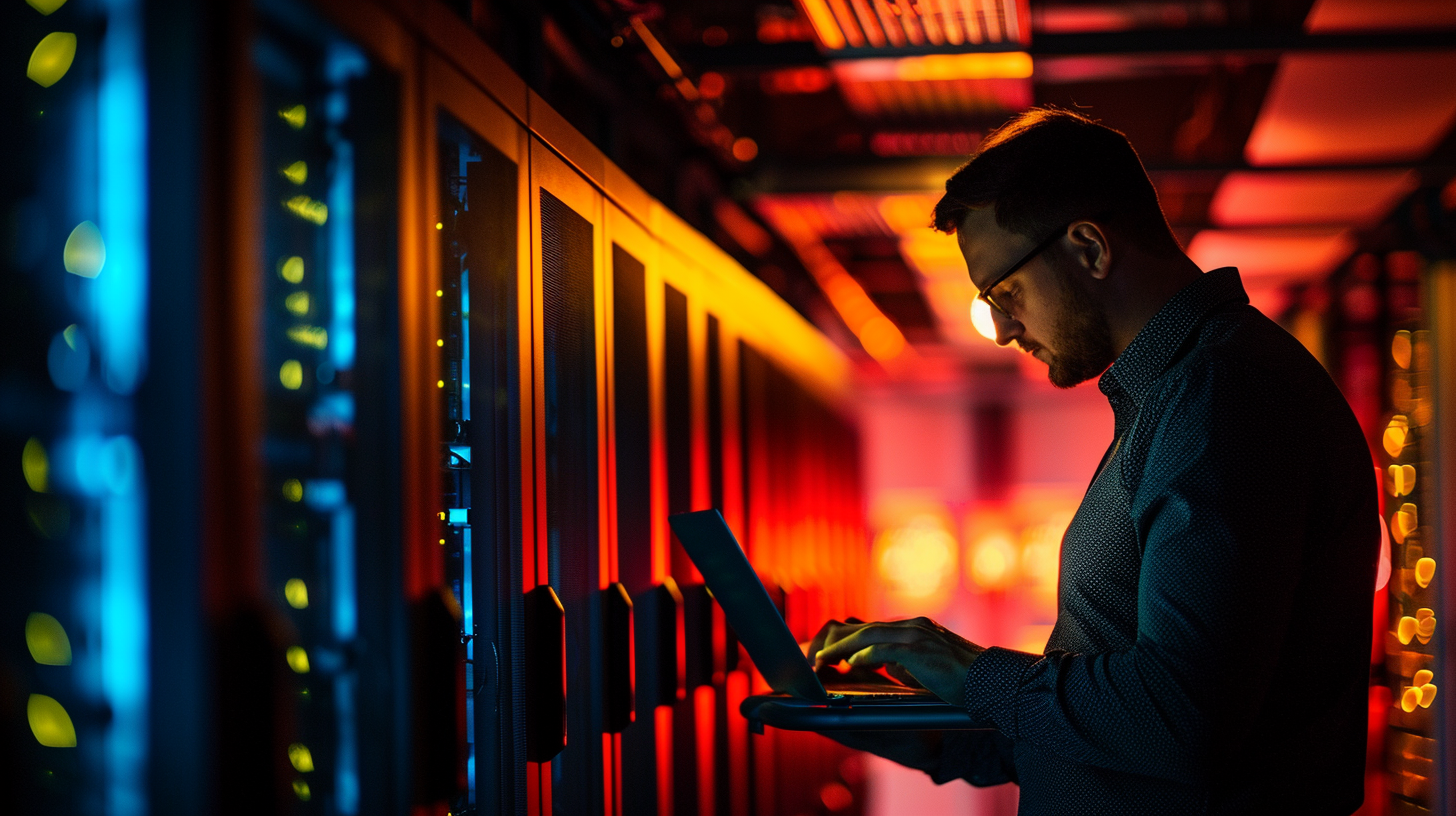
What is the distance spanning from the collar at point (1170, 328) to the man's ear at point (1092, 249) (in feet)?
0.28

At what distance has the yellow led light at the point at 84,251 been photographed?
1003 millimetres

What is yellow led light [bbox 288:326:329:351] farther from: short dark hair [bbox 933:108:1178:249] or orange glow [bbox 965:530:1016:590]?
orange glow [bbox 965:530:1016:590]

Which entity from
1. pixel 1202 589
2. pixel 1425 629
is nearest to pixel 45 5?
pixel 1202 589

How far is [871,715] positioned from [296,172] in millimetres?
933

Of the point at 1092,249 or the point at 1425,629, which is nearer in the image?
the point at 1092,249

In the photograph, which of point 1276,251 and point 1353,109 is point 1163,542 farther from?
point 1276,251

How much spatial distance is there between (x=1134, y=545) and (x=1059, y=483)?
916 centimetres

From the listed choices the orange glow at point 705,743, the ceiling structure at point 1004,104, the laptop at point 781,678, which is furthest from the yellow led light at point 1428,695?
the laptop at point 781,678

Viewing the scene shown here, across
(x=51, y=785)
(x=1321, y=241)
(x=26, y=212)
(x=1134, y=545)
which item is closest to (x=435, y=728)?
(x=51, y=785)

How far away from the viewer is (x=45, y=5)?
1012mm

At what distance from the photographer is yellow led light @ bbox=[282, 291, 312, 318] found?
1.26m

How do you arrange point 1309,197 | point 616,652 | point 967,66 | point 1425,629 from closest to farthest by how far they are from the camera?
point 616,652 → point 967,66 → point 1309,197 → point 1425,629

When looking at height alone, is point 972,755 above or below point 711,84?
below

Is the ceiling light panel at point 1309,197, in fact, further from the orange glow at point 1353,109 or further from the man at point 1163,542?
the man at point 1163,542
